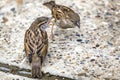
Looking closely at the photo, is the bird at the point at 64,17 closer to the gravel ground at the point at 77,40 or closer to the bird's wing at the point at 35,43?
the gravel ground at the point at 77,40

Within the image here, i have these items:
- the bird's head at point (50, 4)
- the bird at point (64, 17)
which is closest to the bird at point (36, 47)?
the bird at point (64, 17)

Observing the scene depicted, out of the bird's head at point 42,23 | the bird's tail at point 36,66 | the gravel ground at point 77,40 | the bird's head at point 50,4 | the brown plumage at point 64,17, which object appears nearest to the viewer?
the bird's tail at point 36,66

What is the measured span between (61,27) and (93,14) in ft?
2.20

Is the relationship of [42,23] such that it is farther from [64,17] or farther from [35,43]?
[35,43]

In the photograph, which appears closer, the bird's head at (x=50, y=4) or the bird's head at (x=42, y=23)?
the bird's head at (x=42, y=23)

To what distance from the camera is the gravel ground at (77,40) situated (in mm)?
5109

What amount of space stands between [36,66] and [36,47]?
229 millimetres

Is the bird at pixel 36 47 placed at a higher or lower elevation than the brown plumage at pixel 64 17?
lower

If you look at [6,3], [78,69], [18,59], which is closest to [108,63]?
[78,69]

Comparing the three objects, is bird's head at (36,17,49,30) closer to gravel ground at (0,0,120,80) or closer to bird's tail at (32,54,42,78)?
gravel ground at (0,0,120,80)

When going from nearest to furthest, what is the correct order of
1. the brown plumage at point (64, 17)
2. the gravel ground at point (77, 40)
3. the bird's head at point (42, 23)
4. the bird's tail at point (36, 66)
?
1. the bird's tail at point (36, 66)
2. the gravel ground at point (77, 40)
3. the bird's head at point (42, 23)
4. the brown plumage at point (64, 17)

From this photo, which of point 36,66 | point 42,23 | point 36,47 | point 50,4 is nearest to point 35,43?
point 36,47

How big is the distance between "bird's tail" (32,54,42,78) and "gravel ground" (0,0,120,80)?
141 mm

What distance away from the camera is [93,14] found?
610 centimetres
